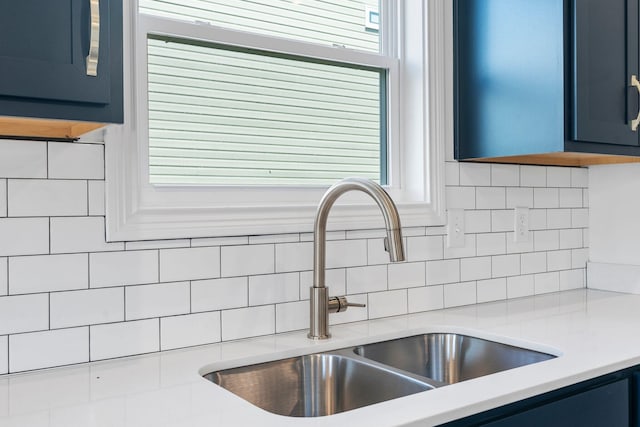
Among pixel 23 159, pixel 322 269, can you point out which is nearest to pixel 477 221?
pixel 322 269

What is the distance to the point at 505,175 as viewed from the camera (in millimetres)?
2191

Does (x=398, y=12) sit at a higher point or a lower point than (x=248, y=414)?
higher

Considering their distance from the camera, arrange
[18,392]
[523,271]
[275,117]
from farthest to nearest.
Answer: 1. [523,271]
2. [275,117]
3. [18,392]

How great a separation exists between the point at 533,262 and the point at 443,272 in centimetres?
47

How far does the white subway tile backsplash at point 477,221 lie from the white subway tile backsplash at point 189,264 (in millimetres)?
919

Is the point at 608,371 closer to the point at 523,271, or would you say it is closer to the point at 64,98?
the point at 523,271

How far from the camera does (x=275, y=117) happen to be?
1.80m

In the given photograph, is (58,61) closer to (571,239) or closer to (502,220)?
(502,220)

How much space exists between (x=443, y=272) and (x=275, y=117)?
743 millimetres

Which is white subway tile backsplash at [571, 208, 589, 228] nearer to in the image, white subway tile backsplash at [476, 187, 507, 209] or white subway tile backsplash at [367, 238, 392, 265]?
white subway tile backsplash at [476, 187, 507, 209]

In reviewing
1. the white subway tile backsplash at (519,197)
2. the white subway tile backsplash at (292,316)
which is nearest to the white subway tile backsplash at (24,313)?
the white subway tile backsplash at (292,316)

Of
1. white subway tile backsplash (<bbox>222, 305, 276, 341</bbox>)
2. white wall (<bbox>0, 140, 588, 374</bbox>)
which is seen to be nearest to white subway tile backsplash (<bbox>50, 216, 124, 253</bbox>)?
white wall (<bbox>0, 140, 588, 374</bbox>)

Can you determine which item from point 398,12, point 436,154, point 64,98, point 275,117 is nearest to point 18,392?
point 64,98

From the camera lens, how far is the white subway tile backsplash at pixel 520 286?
7.23 ft
